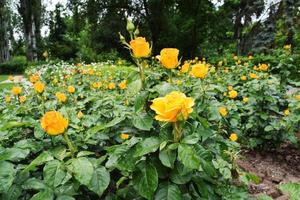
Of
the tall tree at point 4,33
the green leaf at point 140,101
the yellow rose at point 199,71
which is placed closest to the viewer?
the green leaf at point 140,101

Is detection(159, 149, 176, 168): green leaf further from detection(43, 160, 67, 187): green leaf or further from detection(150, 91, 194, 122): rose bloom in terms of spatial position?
detection(43, 160, 67, 187): green leaf

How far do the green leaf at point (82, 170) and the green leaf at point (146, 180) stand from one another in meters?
0.19

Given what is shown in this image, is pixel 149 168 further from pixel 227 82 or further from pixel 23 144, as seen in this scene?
pixel 227 82

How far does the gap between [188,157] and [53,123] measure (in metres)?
0.56

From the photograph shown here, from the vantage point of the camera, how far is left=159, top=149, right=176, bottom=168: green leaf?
149 centimetres

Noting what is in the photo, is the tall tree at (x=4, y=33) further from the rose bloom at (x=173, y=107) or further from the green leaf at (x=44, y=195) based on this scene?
the rose bloom at (x=173, y=107)

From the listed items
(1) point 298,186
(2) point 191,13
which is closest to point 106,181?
(1) point 298,186

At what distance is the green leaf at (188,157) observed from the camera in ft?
4.58

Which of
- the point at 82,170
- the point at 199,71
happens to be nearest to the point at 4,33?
the point at 199,71

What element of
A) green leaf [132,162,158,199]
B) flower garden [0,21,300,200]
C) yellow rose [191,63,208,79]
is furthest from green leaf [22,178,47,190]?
yellow rose [191,63,208,79]

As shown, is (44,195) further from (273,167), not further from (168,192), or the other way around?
(273,167)

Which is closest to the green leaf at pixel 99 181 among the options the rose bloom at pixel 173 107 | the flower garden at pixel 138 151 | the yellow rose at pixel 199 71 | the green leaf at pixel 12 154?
the flower garden at pixel 138 151

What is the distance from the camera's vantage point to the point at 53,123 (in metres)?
1.56

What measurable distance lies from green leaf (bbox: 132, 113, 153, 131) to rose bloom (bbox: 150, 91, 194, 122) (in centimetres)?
26
